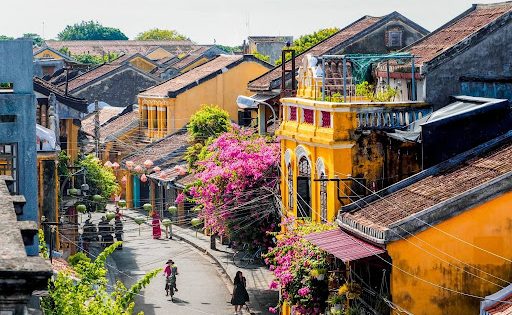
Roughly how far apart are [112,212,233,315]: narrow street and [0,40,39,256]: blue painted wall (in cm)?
971

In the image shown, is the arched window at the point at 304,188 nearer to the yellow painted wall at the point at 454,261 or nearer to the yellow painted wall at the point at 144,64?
the yellow painted wall at the point at 454,261

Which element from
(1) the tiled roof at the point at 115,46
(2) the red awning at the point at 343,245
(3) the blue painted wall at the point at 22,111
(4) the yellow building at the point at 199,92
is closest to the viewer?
(2) the red awning at the point at 343,245

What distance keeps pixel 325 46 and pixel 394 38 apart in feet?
7.56

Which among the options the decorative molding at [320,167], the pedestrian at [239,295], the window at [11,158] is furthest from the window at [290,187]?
the window at [11,158]

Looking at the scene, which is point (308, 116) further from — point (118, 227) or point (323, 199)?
point (118, 227)

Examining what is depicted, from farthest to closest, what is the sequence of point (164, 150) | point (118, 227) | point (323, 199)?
point (164, 150)
point (118, 227)
point (323, 199)

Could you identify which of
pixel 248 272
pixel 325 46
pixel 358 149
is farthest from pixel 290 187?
pixel 325 46

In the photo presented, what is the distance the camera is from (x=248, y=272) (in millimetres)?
39219

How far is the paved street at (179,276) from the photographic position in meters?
34.5

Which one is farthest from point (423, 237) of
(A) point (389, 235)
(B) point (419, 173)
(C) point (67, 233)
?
(C) point (67, 233)

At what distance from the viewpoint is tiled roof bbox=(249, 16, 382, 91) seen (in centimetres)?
4353

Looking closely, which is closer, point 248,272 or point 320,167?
point 320,167

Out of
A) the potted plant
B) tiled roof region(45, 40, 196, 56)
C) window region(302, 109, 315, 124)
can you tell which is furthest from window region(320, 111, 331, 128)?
tiled roof region(45, 40, 196, 56)

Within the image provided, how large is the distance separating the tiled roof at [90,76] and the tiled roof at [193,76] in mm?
9123
